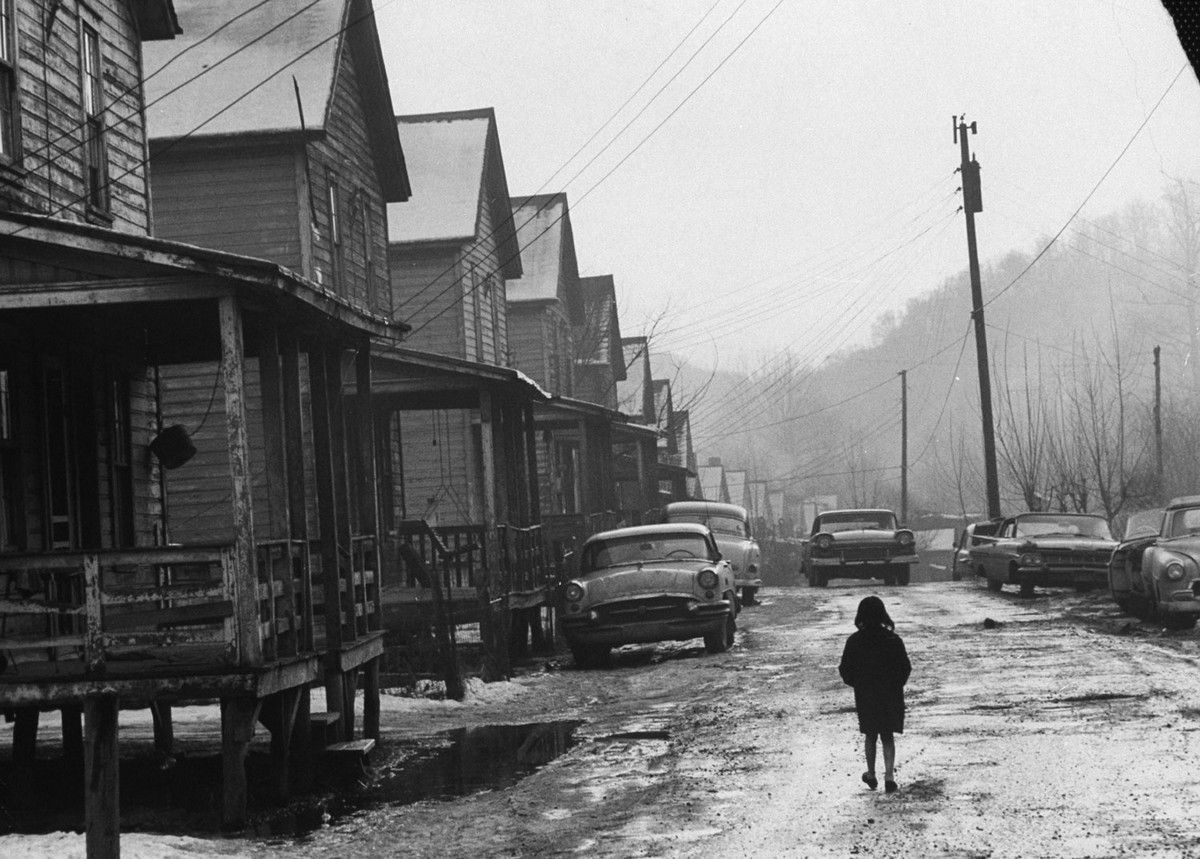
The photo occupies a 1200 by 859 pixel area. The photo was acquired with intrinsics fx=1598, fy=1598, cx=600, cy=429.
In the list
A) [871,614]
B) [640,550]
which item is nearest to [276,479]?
[871,614]

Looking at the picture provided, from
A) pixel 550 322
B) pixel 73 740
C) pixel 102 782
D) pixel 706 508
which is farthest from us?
pixel 550 322

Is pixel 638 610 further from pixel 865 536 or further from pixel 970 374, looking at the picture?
pixel 970 374

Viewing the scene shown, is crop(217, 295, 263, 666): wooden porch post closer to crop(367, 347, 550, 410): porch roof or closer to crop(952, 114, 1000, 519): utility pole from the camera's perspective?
crop(367, 347, 550, 410): porch roof

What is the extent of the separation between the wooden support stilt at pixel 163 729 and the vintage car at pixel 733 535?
16.8 m

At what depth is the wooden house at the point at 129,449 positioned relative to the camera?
397 inches

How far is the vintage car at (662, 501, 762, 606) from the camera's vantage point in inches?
1171

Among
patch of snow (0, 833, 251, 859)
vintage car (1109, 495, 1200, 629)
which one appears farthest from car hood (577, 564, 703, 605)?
patch of snow (0, 833, 251, 859)

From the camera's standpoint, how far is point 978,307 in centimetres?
3956

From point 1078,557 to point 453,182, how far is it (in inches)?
550

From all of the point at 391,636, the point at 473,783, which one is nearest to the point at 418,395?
the point at 391,636

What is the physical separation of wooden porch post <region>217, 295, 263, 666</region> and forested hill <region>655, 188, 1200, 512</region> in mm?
49986

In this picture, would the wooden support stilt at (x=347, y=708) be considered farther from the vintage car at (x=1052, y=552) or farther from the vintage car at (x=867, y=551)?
the vintage car at (x=867, y=551)

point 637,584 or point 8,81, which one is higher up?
point 8,81

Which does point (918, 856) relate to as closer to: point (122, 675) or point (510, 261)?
point (122, 675)
